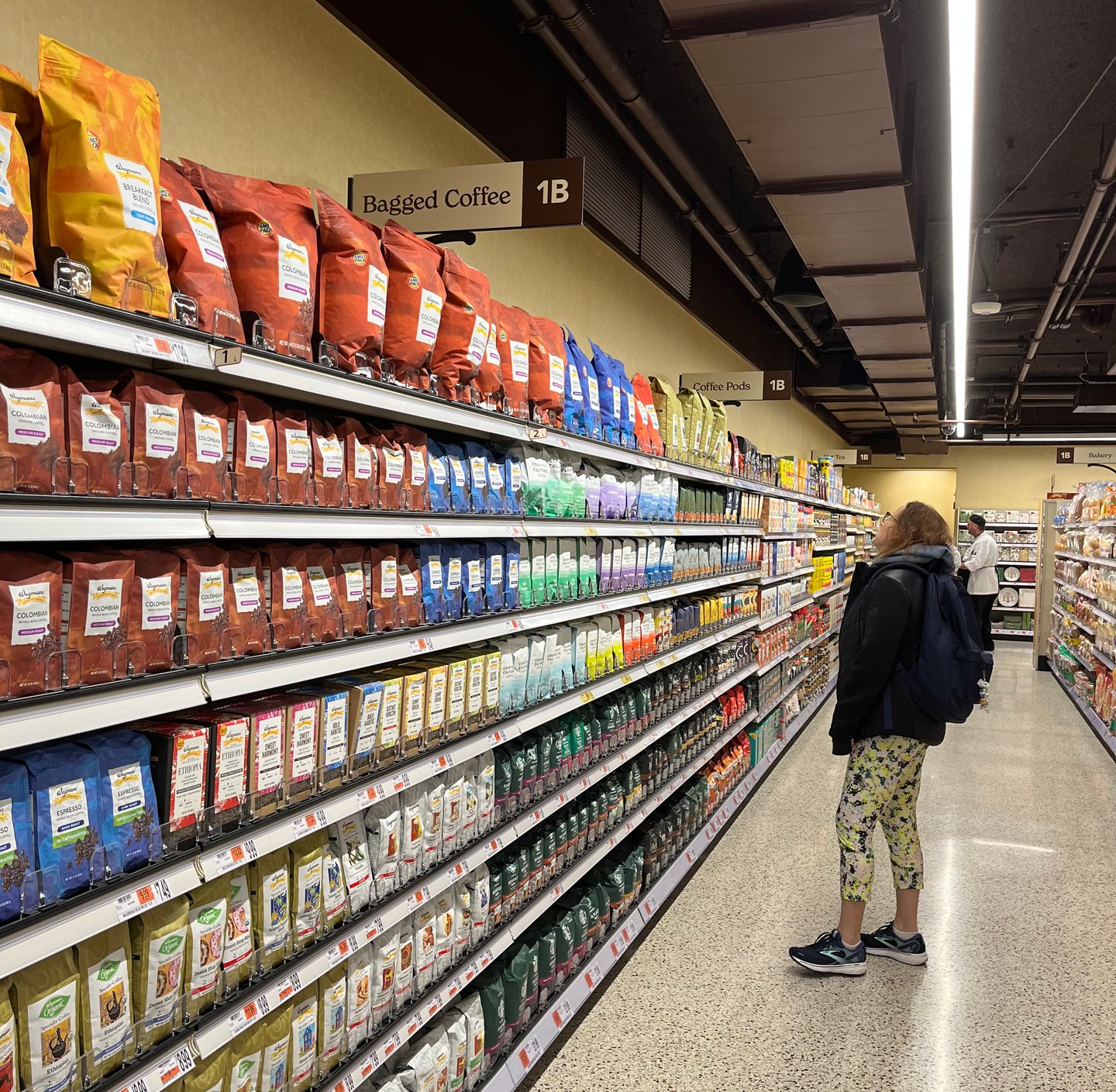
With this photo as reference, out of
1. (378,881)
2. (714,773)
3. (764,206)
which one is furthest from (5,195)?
(764,206)

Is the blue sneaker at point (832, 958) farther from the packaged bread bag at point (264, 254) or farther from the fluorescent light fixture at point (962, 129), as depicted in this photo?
the fluorescent light fixture at point (962, 129)

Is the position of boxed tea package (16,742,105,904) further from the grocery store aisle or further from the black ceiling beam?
the black ceiling beam

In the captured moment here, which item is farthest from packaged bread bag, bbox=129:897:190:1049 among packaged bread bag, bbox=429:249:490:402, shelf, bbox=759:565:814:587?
shelf, bbox=759:565:814:587

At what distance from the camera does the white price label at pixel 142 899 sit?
1.42 m

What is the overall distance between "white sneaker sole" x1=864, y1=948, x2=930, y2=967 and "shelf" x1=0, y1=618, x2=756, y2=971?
6.09 feet

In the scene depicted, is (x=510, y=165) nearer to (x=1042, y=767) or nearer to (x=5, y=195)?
(x=5, y=195)

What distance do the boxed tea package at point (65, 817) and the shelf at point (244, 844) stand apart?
1.3 inches

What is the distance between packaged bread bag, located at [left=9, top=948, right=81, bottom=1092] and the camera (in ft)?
4.51

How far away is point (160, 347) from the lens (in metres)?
1.46

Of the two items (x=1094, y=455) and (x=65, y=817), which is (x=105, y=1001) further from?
(x=1094, y=455)

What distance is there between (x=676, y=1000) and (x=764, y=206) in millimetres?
6429

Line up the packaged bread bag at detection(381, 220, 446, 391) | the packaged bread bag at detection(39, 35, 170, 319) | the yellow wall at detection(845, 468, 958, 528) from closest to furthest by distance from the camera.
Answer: the packaged bread bag at detection(39, 35, 170, 319) < the packaged bread bag at detection(381, 220, 446, 391) < the yellow wall at detection(845, 468, 958, 528)

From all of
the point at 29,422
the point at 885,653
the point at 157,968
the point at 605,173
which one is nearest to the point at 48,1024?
the point at 157,968

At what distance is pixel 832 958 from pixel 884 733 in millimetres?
948
